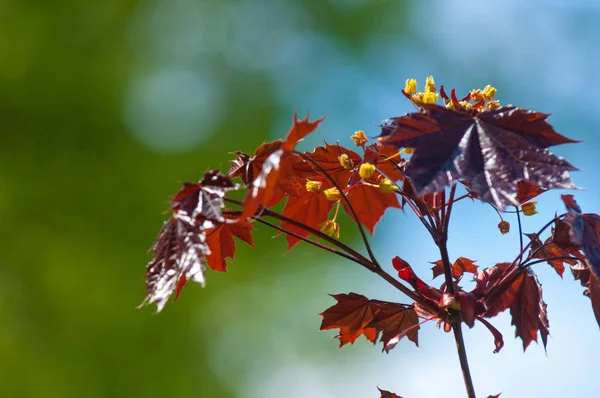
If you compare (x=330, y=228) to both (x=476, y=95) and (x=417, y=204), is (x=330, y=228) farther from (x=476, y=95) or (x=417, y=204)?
(x=476, y=95)

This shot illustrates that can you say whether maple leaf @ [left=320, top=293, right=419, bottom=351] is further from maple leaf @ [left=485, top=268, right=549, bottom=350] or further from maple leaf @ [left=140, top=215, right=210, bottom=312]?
maple leaf @ [left=140, top=215, right=210, bottom=312]

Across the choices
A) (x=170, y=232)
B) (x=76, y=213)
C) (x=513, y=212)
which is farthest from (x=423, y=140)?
(x=76, y=213)

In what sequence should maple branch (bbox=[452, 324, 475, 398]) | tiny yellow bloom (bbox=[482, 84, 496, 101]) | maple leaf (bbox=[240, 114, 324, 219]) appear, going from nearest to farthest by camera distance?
maple leaf (bbox=[240, 114, 324, 219]) → maple branch (bbox=[452, 324, 475, 398]) → tiny yellow bloom (bbox=[482, 84, 496, 101])

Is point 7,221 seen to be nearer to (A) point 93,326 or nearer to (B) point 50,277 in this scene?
(B) point 50,277

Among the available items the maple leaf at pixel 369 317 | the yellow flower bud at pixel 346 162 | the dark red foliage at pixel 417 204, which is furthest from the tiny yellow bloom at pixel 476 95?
the maple leaf at pixel 369 317

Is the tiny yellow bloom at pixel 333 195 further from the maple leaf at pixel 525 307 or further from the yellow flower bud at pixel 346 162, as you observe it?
the maple leaf at pixel 525 307

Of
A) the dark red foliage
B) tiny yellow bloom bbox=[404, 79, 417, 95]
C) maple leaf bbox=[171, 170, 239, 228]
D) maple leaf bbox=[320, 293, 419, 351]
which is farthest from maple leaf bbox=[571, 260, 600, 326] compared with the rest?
maple leaf bbox=[171, 170, 239, 228]

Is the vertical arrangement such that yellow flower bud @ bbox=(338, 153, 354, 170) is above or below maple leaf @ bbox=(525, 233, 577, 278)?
above
